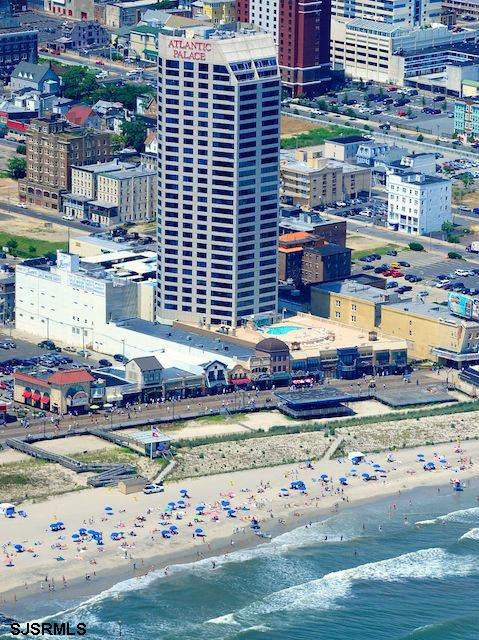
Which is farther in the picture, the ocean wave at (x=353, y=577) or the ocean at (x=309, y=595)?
the ocean wave at (x=353, y=577)

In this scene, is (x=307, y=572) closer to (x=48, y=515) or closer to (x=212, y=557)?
(x=212, y=557)

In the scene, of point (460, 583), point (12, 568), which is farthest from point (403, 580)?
point (12, 568)

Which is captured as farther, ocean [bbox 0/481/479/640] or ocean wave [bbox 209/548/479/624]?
ocean wave [bbox 209/548/479/624]

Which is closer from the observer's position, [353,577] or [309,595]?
[309,595]

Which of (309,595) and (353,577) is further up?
(309,595)
